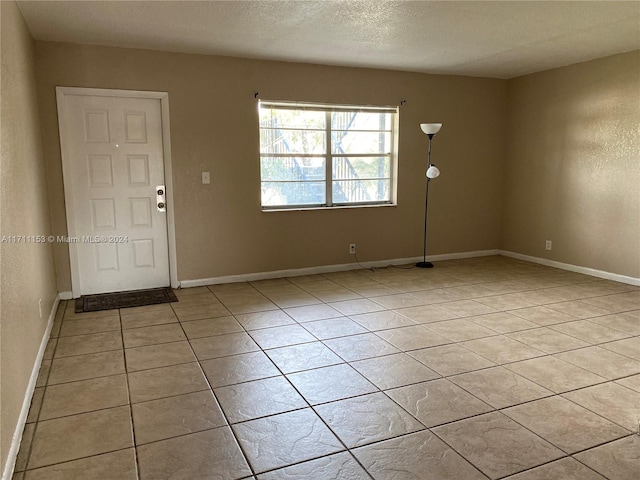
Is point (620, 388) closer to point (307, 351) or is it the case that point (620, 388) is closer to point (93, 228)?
point (307, 351)

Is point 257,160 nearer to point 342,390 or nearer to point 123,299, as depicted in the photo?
point 123,299

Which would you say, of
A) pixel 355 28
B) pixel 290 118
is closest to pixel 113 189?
pixel 290 118

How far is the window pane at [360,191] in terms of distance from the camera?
557 centimetres

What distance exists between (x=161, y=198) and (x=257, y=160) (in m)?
1.03

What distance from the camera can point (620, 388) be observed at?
105 inches

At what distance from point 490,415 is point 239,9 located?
296 cm

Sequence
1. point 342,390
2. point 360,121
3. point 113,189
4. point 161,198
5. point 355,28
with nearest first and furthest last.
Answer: point 342,390
point 355,28
point 113,189
point 161,198
point 360,121

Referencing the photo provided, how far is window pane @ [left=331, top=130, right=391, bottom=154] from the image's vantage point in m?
5.46

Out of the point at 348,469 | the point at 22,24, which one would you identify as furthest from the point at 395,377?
the point at 22,24

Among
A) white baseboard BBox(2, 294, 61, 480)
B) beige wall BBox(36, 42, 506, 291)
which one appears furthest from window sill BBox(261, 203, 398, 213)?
white baseboard BBox(2, 294, 61, 480)

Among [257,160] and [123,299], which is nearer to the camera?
[123,299]

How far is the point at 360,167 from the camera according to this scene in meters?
5.64

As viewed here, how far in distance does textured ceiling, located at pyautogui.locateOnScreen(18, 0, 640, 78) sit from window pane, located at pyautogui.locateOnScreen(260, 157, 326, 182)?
1.02 m

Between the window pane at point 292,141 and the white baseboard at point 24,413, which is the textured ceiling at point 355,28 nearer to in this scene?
the window pane at point 292,141
